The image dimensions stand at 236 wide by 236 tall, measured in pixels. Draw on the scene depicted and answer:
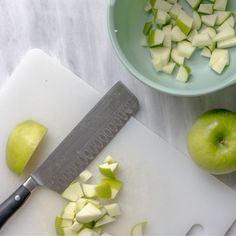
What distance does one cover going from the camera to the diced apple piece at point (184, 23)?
124 cm

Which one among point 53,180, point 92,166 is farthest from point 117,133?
point 53,180

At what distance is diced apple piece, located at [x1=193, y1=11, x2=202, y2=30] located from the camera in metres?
1.26

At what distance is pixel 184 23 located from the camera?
4.08 ft

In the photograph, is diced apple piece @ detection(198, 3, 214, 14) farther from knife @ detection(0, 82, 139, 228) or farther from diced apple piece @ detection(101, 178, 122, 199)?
diced apple piece @ detection(101, 178, 122, 199)

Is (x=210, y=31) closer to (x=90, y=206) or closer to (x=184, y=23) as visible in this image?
(x=184, y=23)

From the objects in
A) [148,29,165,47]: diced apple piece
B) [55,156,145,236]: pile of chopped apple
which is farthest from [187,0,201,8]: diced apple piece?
[55,156,145,236]: pile of chopped apple

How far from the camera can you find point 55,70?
1291 millimetres

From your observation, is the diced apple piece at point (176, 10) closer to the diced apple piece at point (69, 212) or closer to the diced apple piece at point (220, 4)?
the diced apple piece at point (220, 4)

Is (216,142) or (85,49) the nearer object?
(216,142)

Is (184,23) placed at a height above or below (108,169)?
above

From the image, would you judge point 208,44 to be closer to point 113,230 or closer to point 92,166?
point 92,166

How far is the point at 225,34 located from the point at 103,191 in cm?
52

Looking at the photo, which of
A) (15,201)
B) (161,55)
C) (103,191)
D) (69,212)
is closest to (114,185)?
(103,191)

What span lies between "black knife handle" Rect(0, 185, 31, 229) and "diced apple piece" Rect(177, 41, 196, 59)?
0.55m
